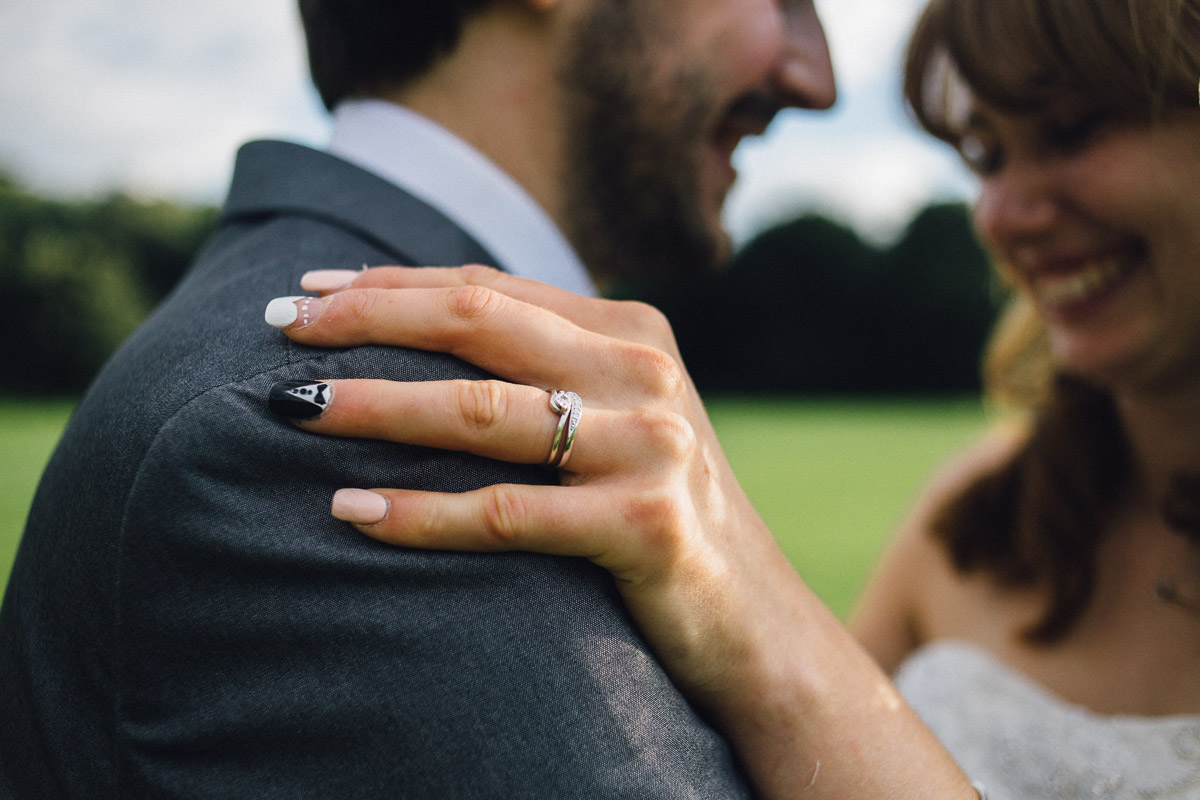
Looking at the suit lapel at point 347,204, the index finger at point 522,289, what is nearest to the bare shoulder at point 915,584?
the index finger at point 522,289

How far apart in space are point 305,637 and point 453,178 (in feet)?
3.53

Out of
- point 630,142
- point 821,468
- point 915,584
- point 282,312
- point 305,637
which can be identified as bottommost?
point 821,468

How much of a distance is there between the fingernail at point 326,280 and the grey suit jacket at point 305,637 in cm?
14

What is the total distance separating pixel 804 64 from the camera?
250 cm

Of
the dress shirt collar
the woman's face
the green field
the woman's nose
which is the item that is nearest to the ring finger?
the dress shirt collar

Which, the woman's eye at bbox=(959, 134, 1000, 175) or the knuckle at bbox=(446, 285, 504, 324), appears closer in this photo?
the knuckle at bbox=(446, 285, 504, 324)

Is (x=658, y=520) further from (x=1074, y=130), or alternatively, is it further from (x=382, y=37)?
(x=1074, y=130)

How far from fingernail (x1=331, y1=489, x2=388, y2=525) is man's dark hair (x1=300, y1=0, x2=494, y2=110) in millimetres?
1269

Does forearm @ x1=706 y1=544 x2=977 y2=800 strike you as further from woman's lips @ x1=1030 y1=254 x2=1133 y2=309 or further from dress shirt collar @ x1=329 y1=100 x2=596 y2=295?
woman's lips @ x1=1030 y1=254 x2=1133 y2=309

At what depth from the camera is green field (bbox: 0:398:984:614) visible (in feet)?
38.0

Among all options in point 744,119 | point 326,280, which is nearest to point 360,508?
point 326,280

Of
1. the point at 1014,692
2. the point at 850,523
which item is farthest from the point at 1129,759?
the point at 850,523

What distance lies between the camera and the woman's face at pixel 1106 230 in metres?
2.14

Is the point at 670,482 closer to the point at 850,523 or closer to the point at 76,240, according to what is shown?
the point at 850,523
